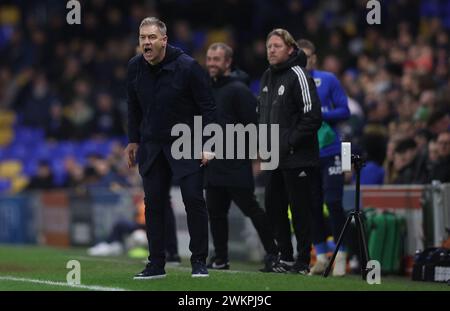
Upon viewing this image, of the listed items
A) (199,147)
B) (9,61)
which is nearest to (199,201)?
(199,147)

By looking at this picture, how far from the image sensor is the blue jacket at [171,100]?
9711mm

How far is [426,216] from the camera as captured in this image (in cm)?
1237

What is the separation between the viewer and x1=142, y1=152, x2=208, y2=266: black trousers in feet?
31.8

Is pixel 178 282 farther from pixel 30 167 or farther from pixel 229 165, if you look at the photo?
pixel 30 167

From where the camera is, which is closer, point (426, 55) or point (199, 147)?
point (199, 147)

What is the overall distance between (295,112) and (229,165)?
4.28 feet

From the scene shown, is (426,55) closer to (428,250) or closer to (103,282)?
(428,250)

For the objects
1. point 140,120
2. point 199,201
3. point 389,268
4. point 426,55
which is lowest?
point 389,268

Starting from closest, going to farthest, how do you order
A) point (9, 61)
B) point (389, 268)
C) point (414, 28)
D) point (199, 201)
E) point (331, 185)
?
point (199, 201) < point (331, 185) < point (389, 268) < point (414, 28) < point (9, 61)

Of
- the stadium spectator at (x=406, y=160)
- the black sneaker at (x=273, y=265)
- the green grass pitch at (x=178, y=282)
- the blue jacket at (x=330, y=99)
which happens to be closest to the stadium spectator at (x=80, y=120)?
the stadium spectator at (x=406, y=160)

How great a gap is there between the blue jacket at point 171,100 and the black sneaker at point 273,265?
170cm

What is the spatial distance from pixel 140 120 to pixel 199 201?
3.16 ft

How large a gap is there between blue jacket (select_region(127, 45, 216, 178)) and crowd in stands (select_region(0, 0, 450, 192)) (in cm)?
404

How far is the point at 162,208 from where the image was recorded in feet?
32.4
